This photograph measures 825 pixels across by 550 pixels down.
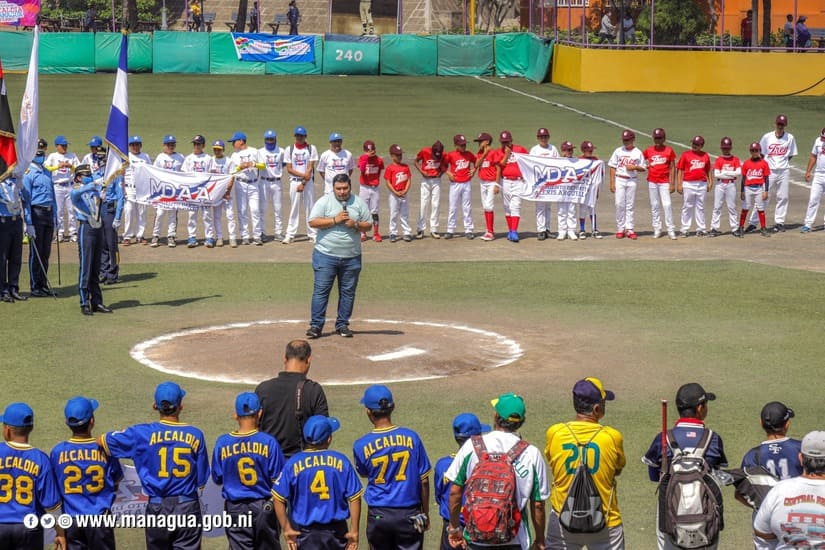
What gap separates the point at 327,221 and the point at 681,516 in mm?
9120

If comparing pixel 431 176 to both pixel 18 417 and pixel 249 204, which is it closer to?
pixel 249 204

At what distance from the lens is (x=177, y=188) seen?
25.4m

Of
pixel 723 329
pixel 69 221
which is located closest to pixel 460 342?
pixel 723 329

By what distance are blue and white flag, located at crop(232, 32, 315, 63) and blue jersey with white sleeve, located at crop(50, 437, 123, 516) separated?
4507 cm

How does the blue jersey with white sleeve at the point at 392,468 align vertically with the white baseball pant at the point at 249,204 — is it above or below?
below

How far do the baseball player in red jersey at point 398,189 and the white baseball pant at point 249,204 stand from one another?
8.94 feet

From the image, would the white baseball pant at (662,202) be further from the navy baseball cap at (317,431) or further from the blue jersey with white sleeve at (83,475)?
the blue jersey with white sleeve at (83,475)

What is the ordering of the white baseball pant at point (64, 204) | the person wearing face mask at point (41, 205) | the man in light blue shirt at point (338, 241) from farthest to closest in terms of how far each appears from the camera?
the white baseball pant at point (64, 204) < the person wearing face mask at point (41, 205) < the man in light blue shirt at point (338, 241)

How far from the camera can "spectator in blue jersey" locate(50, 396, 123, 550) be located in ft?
29.8

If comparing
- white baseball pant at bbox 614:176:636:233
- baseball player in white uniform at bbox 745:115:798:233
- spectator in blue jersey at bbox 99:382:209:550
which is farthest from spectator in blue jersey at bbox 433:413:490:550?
baseball player in white uniform at bbox 745:115:798:233

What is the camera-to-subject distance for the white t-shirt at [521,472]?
8.44 meters

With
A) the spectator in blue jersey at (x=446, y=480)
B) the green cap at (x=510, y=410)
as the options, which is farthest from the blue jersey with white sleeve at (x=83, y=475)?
the green cap at (x=510, y=410)

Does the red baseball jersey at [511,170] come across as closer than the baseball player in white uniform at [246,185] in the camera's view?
No

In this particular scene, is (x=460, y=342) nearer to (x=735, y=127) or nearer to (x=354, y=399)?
(x=354, y=399)
